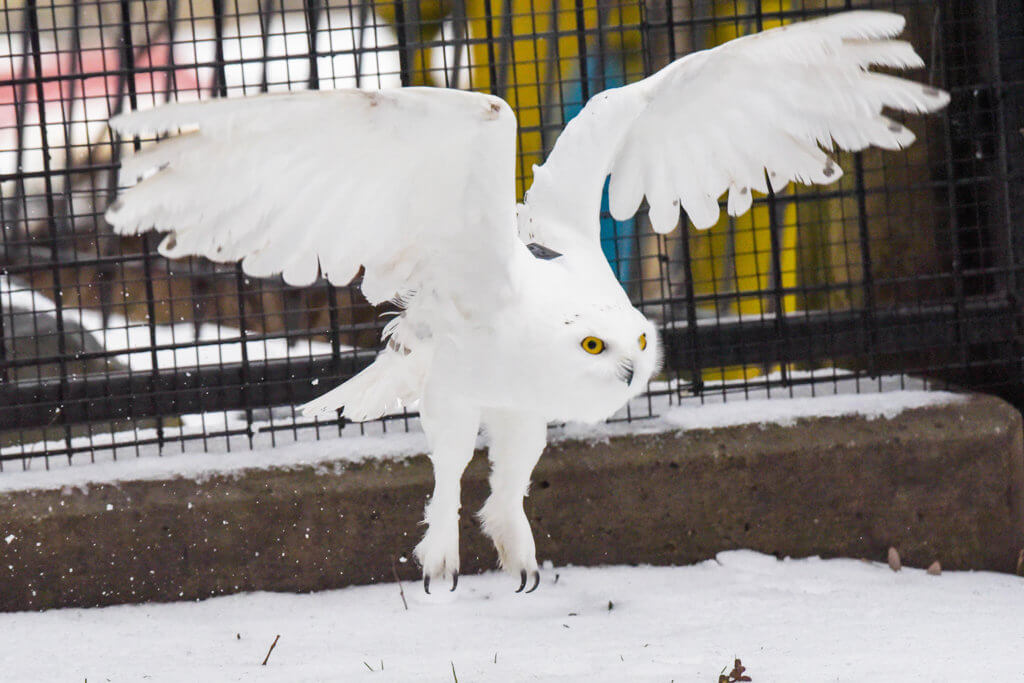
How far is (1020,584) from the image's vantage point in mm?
4340

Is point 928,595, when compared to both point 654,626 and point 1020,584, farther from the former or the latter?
point 654,626

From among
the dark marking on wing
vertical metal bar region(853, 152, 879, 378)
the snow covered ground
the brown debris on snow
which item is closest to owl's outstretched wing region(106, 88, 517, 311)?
the dark marking on wing

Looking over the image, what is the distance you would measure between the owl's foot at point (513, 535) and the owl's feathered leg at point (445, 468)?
12 cm

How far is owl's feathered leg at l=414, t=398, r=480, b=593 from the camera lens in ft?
9.80

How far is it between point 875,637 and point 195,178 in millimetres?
2576

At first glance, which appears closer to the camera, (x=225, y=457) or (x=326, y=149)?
(x=326, y=149)

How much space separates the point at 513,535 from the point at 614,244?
1.76m

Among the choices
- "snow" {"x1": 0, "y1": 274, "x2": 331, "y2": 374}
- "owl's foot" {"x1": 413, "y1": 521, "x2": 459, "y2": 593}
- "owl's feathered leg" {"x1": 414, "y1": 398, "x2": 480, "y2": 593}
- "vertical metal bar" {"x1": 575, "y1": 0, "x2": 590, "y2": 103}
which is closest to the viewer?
"owl's feathered leg" {"x1": 414, "y1": 398, "x2": 480, "y2": 593}

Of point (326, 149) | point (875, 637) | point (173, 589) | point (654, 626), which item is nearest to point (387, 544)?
point (173, 589)

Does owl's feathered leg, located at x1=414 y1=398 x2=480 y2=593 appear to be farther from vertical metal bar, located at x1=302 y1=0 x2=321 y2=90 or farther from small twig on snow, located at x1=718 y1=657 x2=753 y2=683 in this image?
vertical metal bar, located at x1=302 y1=0 x2=321 y2=90

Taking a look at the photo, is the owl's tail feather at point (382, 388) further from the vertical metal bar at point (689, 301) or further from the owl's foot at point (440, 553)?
the vertical metal bar at point (689, 301)

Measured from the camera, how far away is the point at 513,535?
3240mm

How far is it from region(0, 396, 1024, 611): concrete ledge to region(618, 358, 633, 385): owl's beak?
187cm

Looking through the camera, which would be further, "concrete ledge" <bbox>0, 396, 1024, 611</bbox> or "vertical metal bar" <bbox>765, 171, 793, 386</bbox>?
"vertical metal bar" <bbox>765, 171, 793, 386</bbox>
